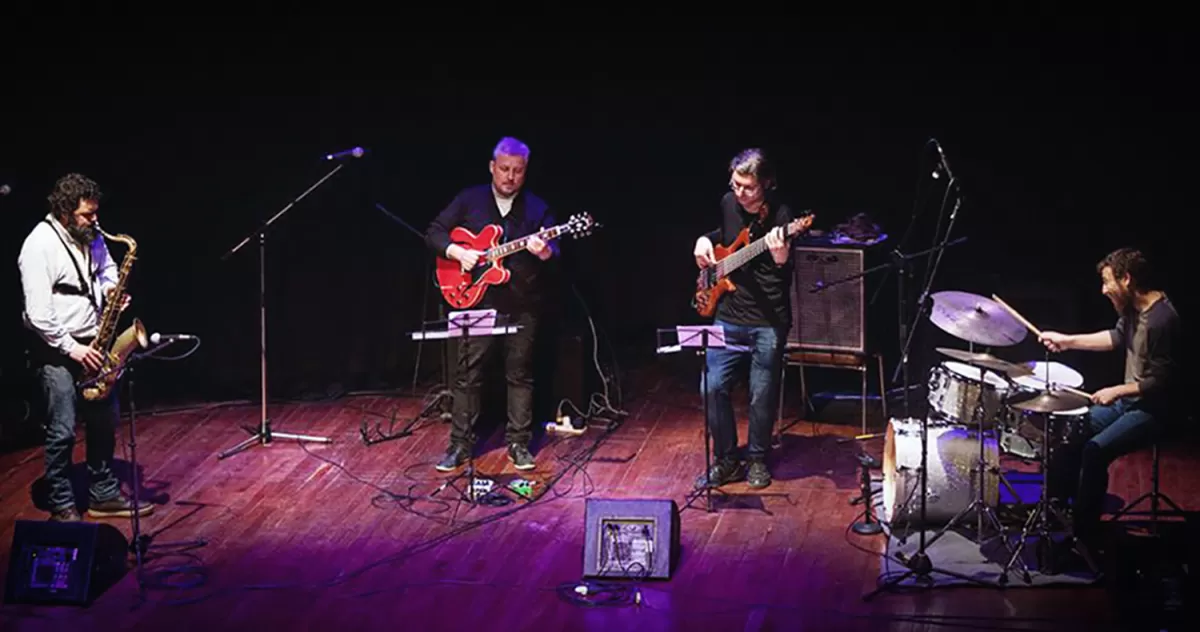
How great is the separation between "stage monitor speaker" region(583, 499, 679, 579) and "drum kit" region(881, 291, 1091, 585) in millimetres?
1182

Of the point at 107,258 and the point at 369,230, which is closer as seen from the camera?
the point at 107,258

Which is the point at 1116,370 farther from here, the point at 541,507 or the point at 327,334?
the point at 327,334

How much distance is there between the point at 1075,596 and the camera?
21.1ft

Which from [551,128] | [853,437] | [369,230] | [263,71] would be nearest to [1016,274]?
[853,437]

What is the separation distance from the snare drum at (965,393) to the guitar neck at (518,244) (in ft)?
7.13

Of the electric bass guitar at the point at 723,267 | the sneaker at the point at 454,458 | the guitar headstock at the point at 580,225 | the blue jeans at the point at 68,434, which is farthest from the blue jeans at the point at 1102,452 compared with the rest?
the blue jeans at the point at 68,434

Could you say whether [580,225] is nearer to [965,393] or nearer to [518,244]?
[518,244]

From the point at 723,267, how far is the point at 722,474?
1.16m

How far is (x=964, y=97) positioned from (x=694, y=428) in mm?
2821

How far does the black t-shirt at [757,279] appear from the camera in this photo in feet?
25.0

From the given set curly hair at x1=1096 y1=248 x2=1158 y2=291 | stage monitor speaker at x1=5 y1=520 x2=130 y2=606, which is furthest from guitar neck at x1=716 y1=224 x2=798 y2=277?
stage monitor speaker at x1=5 y1=520 x2=130 y2=606

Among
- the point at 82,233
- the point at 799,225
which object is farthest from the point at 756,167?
the point at 82,233

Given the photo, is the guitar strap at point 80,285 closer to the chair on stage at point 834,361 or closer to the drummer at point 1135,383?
the chair on stage at point 834,361

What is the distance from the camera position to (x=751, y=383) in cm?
796
